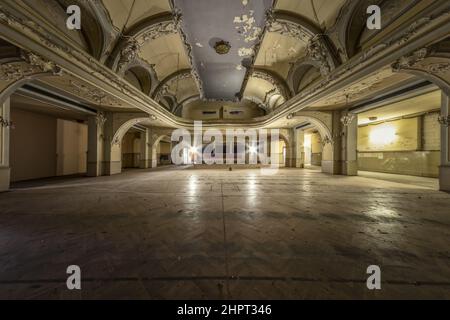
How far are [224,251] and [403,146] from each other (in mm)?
14355

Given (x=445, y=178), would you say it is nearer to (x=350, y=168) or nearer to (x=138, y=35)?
(x=350, y=168)

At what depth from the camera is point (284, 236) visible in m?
2.44

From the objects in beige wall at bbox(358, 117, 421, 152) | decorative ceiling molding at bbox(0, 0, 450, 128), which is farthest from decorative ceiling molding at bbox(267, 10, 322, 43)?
beige wall at bbox(358, 117, 421, 152)

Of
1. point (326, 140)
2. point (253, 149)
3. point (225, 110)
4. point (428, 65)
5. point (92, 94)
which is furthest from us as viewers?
point (253, 149)

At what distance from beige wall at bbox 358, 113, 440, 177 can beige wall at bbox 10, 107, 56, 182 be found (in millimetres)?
20165

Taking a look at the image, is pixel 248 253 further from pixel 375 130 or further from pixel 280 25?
pixel 375 130

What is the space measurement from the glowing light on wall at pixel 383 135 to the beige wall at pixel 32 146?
20210 millimetres

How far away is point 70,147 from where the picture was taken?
11.1 meters

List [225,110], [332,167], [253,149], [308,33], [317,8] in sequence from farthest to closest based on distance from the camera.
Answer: [253,149] < [225,110] < [332,167] < [308,33] < [317,8]

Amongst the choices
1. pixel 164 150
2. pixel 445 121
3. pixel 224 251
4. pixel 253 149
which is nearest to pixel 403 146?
pixel 445 121

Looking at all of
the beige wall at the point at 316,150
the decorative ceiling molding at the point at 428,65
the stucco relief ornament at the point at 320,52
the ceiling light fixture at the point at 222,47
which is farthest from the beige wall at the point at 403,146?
the ceiling light fixture at the point at 222,47

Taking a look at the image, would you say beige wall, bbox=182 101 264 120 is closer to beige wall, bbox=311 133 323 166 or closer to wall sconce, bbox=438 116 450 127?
beige wall, bbox=311 133 323 166

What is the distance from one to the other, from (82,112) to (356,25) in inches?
492

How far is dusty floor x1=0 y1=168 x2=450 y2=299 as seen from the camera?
1493 mm
